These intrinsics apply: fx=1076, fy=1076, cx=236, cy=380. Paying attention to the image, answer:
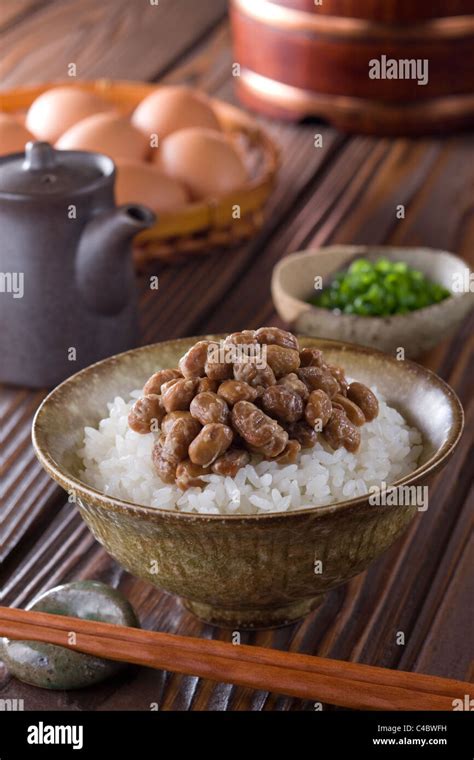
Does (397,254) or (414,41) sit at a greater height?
(414,41)

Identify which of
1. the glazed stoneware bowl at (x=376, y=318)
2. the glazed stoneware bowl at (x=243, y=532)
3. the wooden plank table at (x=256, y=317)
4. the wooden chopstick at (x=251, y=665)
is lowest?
the wooden plank table at (x=256, y=317)

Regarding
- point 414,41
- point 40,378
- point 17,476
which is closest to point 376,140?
point 414,41

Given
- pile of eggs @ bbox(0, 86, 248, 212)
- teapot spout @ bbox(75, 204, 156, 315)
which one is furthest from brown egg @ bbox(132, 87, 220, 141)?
teapot spout @ bbox(75, 204, 156, 315)

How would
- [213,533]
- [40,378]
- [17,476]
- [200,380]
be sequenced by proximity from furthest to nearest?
[40,378], [17,476], [200,380], [213,533]

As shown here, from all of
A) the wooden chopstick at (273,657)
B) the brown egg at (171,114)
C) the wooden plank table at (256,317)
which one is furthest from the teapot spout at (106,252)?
the wooden chopstick at (273,657)

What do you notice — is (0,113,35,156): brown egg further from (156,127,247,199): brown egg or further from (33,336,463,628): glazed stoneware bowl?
(33,336,463,628): glazed stoneware bowl

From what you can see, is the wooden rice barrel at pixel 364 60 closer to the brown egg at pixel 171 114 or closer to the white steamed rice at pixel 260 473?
the brown egg at pixel 171 114

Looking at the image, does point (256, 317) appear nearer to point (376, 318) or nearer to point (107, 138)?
point (376, 318)

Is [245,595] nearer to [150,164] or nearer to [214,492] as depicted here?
[214,492]

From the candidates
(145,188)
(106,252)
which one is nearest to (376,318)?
(106,252)
